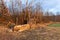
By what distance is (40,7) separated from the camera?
22656mm

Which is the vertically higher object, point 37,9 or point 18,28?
point 37,9

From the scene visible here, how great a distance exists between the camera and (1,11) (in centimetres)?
1914

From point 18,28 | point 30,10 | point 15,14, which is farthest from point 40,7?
point 18,28

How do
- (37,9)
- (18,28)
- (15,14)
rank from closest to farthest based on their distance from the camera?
(18,28)
(15,14)
(37,9)

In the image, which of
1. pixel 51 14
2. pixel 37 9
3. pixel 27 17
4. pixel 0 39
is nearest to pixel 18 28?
pixel 0 39

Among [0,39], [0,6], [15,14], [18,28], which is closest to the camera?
[0,39]

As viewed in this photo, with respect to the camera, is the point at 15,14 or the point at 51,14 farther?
the point at 51,14

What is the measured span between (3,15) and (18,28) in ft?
17.2

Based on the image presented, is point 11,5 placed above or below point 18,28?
above

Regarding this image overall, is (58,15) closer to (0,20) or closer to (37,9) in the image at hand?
(37,9)

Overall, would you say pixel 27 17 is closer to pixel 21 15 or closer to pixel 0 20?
pixel 21 15

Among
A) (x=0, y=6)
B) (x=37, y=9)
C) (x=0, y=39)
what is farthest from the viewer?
(x=37, y=9)

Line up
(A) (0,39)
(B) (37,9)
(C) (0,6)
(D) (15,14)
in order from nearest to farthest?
(A) (0,39) → (C) (0,6) → (D) (15,14) → (B) (37,9)

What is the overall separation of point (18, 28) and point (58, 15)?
18.2 metres
